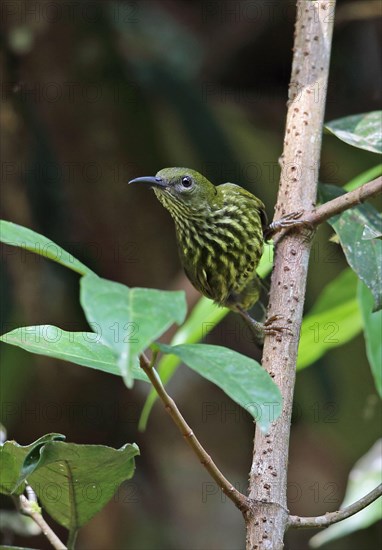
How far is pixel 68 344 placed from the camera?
1.54 m

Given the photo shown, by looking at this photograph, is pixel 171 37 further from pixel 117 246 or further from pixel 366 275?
pixel 366 275

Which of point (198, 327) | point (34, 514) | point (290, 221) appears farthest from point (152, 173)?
point (34, 514)

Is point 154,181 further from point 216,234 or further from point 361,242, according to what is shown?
point 361,242

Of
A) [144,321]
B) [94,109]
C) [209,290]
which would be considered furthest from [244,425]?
[144,321]

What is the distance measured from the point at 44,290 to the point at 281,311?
10.8ft

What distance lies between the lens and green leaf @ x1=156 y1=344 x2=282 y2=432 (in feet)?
3.67

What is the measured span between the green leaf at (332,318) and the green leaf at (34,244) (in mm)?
1562

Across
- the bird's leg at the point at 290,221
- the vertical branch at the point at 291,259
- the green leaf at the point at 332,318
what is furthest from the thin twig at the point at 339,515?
the green leaf at the point at 332,318

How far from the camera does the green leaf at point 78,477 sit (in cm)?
154

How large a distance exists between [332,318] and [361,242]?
2.12 ft

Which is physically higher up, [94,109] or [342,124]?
[94,109]

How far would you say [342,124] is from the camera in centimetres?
255

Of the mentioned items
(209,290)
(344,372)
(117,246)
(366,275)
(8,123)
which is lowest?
(366,275)

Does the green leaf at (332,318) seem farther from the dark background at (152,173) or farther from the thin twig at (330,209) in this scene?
the dark background at (152,173)
